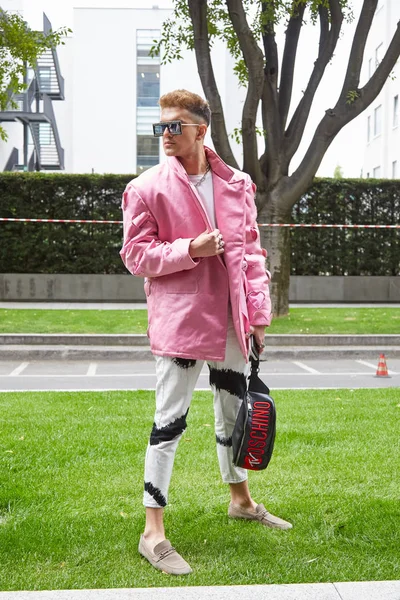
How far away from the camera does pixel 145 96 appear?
42.6m

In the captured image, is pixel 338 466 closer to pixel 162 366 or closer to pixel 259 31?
pixel 162 366

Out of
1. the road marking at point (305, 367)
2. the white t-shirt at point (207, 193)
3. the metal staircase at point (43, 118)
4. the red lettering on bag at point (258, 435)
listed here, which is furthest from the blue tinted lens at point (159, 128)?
the metal staircase at point (43, 118)

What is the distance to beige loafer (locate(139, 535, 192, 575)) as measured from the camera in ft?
10.3

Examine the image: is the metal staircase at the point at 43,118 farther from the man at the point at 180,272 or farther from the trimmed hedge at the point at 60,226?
the man at the point at 180,272

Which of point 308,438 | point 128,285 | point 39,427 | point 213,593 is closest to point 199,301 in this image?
point 213,593

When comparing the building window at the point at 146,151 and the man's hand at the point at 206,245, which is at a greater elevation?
the building window at the point at 146,151

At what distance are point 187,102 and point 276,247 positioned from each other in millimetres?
10739

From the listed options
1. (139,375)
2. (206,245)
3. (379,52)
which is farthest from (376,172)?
(206,245)

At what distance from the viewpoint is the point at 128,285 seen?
19328 millimetres

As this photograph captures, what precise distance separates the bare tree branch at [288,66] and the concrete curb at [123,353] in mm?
4933

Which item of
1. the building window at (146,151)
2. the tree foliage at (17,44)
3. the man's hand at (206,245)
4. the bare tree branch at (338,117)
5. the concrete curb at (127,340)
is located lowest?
the concrete curb at (127,340)

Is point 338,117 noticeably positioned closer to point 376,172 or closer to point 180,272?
point 180,272

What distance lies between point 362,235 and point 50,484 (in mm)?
16718

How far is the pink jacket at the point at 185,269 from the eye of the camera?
10.9ft
